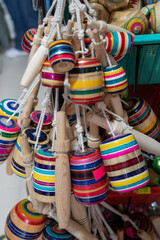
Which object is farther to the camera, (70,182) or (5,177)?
(5,177)

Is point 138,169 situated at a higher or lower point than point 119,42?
lower

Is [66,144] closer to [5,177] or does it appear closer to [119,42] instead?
[119,42]

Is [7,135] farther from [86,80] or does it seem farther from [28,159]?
[86,80]

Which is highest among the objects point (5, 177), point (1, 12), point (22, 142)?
point (1, 12)

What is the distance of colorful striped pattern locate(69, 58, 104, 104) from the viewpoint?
0.39 metres

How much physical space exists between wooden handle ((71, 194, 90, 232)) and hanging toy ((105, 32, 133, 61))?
14.1 inches

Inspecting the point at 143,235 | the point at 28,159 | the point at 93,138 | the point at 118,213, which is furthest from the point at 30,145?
the point at 143,235

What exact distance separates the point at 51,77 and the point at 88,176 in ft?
0.64

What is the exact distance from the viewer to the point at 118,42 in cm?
42

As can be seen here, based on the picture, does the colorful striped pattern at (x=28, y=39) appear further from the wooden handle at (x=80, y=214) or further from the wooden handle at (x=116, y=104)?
the wooden handle at (x=80, y=214)

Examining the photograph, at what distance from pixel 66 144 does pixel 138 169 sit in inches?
5.6

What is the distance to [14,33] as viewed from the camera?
1.70 meters

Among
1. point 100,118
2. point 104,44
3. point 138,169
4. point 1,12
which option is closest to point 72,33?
point 104,44

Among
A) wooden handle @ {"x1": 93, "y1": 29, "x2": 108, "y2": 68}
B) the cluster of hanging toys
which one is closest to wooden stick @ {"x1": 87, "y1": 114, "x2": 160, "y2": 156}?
the cluster of hanging toys
